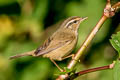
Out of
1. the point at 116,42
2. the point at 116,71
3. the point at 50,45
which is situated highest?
the point at 116,42

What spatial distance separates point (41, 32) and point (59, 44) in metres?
0.52

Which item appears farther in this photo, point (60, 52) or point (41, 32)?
point (41, 32)

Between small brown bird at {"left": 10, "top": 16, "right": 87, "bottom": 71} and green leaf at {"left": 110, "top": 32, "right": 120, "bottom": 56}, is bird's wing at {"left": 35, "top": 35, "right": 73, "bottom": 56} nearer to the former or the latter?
small brown bird at {"left": 10, "top": 16, "right": 87, "bottom": 71}

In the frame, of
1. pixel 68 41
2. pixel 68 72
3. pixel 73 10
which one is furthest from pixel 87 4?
pixel 68 72

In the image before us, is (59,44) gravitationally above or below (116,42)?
below

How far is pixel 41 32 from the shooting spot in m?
5.34

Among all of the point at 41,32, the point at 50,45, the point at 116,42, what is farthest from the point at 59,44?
the point at 116,42

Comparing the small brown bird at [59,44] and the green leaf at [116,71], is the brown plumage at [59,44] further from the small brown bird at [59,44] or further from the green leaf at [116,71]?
the green leaf at [116,71]

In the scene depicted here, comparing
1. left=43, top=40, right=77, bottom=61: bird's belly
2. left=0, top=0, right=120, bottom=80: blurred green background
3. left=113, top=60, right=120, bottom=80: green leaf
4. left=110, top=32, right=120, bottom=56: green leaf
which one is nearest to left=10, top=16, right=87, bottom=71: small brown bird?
left=43, top=40, right=77, bottom=61: bird's belly

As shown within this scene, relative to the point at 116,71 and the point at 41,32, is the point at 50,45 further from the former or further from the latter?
the point at 116,71

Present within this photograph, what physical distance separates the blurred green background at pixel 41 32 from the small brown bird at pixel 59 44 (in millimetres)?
133

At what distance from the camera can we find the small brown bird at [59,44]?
4.71m

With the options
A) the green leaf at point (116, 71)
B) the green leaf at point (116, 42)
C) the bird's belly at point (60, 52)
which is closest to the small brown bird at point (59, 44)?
the bird's belly at point (60, 52)

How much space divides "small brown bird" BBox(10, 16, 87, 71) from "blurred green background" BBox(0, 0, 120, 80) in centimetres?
13
